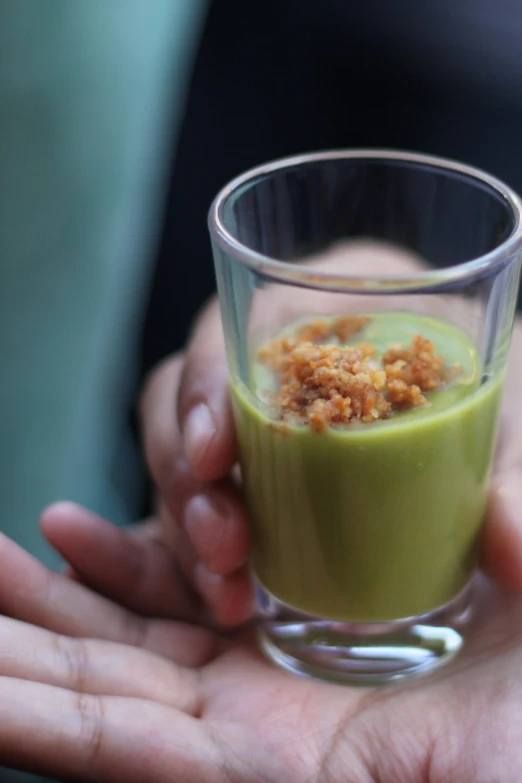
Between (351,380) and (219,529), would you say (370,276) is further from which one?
(219,529)

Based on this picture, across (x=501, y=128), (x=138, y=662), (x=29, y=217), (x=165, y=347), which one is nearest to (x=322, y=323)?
(x=138, y=662)

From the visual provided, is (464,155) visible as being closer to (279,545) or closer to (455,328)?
(455,328)

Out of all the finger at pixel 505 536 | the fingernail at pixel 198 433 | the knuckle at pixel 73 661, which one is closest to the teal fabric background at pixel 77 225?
the knuckle at pixel 73 661

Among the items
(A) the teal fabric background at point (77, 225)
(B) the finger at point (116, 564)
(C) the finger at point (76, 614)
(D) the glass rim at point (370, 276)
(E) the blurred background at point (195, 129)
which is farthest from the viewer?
(E) the blurred background at point (195, 129)

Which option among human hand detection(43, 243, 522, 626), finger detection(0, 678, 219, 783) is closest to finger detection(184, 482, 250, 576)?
human hand detection(43, 243, 522, 626)

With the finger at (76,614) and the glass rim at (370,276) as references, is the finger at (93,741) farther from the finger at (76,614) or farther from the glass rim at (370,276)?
the glass rim at (370,276)

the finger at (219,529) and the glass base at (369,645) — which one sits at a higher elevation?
the finger at (219,529)

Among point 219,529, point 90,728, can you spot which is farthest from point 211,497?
point 90,728

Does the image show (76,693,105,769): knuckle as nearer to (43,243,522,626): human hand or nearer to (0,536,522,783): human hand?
(0,536,522,783): human hand
